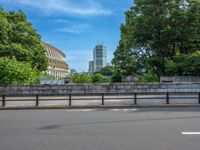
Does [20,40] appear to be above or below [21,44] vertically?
above

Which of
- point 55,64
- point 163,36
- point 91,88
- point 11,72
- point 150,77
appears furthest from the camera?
point 55,64

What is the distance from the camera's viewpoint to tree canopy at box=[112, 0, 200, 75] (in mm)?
34875

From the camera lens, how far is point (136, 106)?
62.0ft

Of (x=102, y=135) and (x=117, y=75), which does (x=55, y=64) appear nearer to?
(x=117, y=75)

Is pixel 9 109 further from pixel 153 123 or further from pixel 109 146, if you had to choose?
pixel 109 146

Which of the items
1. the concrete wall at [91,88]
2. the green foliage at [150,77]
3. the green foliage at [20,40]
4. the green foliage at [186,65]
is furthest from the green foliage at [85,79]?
the concrete wall at [91,88]

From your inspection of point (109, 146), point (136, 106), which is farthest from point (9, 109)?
point (109, 146)

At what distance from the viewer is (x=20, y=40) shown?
160ft

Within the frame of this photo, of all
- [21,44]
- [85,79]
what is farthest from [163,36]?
[85,79]

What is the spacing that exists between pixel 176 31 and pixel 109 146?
29405 mm

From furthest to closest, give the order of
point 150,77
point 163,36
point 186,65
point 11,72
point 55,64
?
point 55,64, point 150,77, point 163,36, point 11,72, point 186,65

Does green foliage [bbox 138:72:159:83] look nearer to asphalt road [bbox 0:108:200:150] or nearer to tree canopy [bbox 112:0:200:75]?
tree canopy [bbox 112:0:200:75]

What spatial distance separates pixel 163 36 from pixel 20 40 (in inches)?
958

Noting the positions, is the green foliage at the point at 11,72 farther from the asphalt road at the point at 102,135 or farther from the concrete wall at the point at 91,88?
the asphalt road at the point at 102,135
